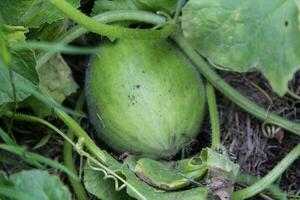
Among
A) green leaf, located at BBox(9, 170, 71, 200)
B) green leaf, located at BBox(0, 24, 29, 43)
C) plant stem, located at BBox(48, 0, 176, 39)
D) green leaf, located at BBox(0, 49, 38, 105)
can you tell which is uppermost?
plant stem, located at BBox(48, 0, 176, 39)

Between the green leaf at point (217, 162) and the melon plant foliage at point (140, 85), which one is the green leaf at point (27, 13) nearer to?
the melon plant foliage at point (140, 85)

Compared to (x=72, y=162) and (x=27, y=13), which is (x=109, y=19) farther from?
(x=72, y=162)

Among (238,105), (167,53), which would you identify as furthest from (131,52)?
(238,105)

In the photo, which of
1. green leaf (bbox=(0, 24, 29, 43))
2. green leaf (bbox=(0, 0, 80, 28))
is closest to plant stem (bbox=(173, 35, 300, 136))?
green leaf (bbox=(0, 0, 80, 28))

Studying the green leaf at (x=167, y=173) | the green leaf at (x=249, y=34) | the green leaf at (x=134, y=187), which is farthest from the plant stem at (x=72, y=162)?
the green leaf at (x=249, y=34)

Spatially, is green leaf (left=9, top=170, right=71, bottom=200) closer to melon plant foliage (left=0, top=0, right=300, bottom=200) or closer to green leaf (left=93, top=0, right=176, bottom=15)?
melon plant foliage (left=0, top=0, right=300, bottom=200)

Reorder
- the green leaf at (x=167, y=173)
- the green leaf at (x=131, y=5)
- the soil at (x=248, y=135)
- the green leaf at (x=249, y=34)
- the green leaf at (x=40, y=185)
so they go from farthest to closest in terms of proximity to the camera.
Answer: the soil at (x=248, y=135) < the green leaf at (x=131, y=5) < the green leaf at (x=167, y=173) < the green leaf at (x=249, y=34) < the green leaf at (x=40, y=185)

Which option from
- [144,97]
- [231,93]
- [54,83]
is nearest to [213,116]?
[231,93]
